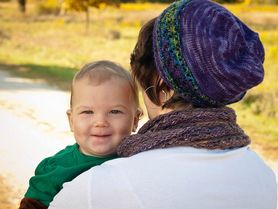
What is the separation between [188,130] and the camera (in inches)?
67.6

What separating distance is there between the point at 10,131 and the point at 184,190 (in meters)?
5.31

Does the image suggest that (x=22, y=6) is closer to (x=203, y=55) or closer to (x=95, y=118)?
(x=95, y=118)

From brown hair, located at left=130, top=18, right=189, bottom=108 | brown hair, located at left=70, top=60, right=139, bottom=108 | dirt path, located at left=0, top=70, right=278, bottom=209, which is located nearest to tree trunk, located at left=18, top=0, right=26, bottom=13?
dirt path, located at left=0, top=70, right=278, bottom=209

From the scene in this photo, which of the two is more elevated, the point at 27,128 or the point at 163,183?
the point at 163,183

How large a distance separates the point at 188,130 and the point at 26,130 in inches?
209

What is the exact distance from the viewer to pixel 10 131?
675cm

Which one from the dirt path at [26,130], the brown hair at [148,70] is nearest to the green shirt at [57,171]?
the brown hair at [148,70]

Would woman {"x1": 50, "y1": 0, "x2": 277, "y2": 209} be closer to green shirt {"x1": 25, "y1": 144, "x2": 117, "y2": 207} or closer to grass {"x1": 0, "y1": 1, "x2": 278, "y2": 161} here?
green shirt {"x1": 25, "y1": 144, "x2": 117, "y2": 207}

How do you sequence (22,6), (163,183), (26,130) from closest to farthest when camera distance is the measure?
(163,183) < (26,130) < (22,6)

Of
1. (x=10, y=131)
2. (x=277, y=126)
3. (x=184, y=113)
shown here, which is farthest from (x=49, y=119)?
(x=184, y=113)

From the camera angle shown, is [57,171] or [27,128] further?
[27,128]

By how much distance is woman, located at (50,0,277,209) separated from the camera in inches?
65.6

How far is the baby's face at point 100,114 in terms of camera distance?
222 centimetres

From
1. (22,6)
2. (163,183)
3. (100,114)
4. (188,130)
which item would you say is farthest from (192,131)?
(22,6)
